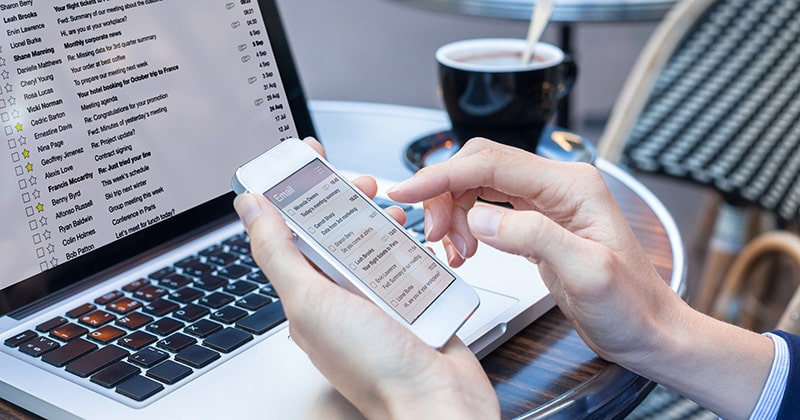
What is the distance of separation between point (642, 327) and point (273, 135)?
311mm

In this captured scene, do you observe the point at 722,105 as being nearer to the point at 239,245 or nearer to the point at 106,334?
the point at 239,245

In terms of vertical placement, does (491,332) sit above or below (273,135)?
below

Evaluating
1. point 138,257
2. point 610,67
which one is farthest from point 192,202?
point 610,67

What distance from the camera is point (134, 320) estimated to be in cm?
52

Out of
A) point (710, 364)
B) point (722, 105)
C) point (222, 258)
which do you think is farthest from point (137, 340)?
point (722, 105)

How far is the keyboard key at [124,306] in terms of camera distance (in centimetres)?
54

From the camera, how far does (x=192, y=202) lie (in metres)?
0.61

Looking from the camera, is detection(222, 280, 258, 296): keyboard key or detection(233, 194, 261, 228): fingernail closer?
detection(233, 194, 261, 228): fingernail

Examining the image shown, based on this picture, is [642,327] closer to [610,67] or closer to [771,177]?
[771,177]

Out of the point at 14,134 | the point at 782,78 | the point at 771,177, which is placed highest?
the point at 14,134

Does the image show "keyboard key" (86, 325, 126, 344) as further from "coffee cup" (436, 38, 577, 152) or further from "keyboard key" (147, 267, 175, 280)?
"coffee cup" (436, 38, 577, 152)

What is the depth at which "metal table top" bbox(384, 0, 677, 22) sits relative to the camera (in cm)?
124

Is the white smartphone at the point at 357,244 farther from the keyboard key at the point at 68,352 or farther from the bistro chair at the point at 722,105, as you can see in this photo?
the bistro chair at the point at 722,105

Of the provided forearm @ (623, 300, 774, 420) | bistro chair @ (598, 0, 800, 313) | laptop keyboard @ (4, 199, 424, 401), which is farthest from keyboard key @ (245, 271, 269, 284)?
bistro chair @ (598, 0, 800, 313)
